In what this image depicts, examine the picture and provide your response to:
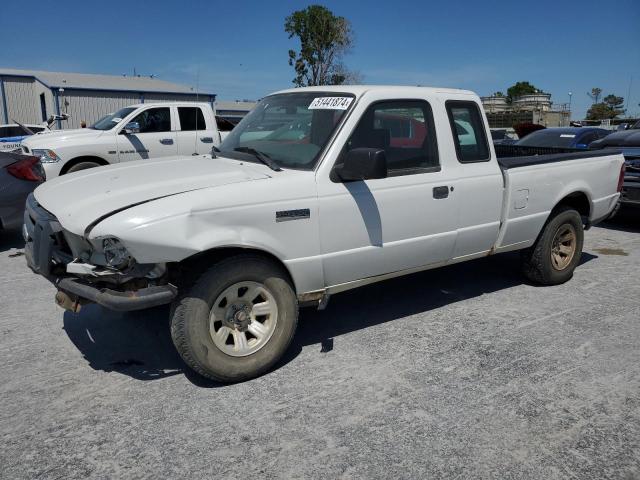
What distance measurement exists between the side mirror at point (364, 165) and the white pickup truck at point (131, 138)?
698 centimetres

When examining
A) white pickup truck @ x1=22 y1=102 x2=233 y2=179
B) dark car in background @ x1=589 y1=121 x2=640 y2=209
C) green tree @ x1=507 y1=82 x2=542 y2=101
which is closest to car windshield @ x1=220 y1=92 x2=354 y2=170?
dark car in background @ x1=589 y1=121 x2=640 y2=209

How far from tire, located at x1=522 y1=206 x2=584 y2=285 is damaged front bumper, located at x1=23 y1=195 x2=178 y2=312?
3.75 metres

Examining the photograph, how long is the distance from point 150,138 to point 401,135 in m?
7.45

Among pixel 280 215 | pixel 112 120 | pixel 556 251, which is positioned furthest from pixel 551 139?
pixel 280 215

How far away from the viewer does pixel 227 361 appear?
3488 mm

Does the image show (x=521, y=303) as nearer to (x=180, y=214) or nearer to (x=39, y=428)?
(x=180, y=214)

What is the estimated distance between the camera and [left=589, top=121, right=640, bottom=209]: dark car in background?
26.5ft

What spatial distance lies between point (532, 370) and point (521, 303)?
4.78 feet

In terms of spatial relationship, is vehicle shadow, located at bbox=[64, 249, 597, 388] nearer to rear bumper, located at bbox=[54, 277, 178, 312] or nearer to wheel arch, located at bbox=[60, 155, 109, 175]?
rear bumper, located at bbox=[54, 277, 178, 312]

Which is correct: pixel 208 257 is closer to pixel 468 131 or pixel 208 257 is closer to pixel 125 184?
pixel 125 184

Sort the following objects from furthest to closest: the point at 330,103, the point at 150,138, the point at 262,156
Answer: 1. the point at 150,138
2. the point at 330,103
3. the point at 262,156

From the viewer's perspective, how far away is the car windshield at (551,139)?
1097 centimetres

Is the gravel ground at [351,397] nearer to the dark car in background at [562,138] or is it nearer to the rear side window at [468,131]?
the rear side window at [468,131]

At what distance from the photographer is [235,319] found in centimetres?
354
